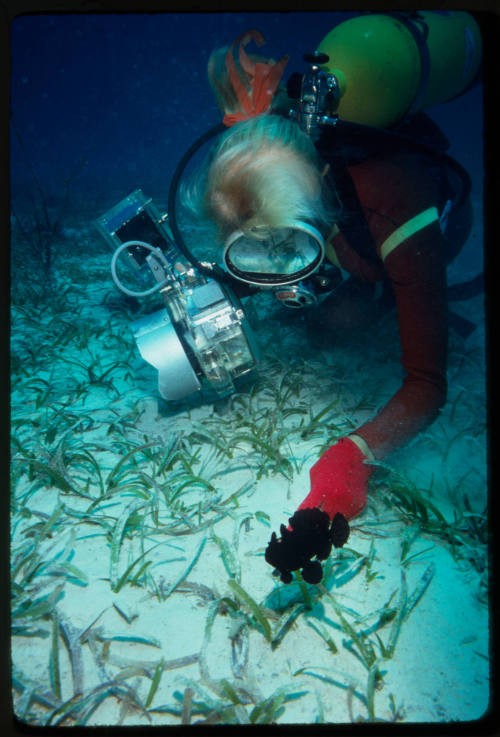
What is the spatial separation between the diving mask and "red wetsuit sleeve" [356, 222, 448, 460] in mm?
478

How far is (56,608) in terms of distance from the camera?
1458mm

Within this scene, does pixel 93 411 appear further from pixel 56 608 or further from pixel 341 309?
pixel 341 309

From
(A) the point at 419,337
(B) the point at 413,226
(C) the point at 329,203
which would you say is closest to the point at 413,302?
(A) the point at 419,337

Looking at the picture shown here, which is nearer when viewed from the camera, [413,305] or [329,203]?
[413,305]

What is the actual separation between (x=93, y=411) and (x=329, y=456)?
1797 millimetres

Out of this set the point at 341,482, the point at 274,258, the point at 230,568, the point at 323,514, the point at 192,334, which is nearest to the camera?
the point at 323,514

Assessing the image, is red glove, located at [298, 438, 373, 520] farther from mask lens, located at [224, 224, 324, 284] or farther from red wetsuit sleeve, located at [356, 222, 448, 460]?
mask lens, located at [224, 224, 324, 284]

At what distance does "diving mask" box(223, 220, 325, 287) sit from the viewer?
187 centimetres

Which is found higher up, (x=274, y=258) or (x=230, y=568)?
(x=274, y=258)

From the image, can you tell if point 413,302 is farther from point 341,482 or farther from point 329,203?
point 341,482

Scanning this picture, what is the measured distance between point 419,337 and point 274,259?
35.0 inches

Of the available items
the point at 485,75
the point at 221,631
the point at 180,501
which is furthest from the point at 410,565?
the point at 485,75

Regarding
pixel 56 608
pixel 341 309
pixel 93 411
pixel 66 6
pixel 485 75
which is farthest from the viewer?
pixel 341 309

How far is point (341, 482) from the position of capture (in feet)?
5.62
